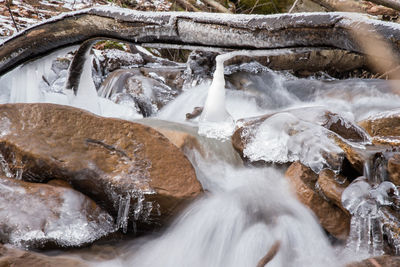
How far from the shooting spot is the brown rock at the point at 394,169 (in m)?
2.12

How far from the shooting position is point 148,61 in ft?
20.6

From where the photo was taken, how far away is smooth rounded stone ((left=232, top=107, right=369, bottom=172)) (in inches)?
95.2

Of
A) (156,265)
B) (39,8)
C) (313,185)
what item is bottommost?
(156,265)

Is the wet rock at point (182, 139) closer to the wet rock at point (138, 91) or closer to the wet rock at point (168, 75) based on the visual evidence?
the wet rock at point (138, 91)

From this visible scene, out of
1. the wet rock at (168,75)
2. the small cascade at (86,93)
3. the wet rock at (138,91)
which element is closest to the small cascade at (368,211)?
the small cascade at (86,93)

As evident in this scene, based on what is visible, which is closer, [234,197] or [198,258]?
[198,258]

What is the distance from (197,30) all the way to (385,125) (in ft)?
6.53

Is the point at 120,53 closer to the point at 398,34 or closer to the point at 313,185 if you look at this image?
the point at 313,185

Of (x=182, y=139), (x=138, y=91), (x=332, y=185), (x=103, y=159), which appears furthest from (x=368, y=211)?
(x=138, y=91)

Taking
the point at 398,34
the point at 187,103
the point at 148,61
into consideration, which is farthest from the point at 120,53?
the point at 398,34

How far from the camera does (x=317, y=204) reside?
2.28 meters

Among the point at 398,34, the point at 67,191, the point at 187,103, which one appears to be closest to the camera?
the point at 398,34

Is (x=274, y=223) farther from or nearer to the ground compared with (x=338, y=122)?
nearer to the ground

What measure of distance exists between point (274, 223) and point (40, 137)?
177 centimetres
